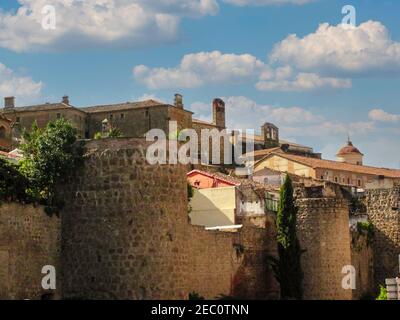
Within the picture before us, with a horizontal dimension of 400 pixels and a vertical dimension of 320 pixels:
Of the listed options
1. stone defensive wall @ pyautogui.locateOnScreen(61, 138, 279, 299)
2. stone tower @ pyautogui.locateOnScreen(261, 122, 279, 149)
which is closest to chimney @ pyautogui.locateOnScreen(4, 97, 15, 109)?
stone tower @ pyautogui.locateOnScreen(261, 122, 279, 149)

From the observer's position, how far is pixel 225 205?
4256cm

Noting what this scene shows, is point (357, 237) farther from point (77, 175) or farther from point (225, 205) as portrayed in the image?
point (77, 175)

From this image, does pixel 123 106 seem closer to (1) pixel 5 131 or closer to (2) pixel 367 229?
(1) pixel 5 131

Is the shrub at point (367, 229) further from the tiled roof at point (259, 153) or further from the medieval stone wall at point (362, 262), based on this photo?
the tiled roof at point (259, 153)

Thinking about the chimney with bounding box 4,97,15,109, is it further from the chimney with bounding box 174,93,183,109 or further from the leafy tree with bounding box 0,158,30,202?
the leafy tree with bounding box 0,158,30,202

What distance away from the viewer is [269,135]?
111 m

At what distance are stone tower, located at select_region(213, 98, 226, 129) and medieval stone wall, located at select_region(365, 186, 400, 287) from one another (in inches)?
2165

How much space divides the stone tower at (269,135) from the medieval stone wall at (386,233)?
2478 inches

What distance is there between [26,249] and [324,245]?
46.1ft

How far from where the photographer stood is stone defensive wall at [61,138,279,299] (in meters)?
26.3
